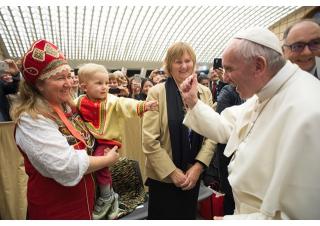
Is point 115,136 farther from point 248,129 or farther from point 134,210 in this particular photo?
point 248,129

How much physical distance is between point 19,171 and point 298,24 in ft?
10.5

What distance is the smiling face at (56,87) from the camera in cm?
154

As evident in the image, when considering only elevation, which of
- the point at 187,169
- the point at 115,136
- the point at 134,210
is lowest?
the point at 134,210

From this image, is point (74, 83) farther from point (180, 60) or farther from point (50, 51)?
point (180, 60)

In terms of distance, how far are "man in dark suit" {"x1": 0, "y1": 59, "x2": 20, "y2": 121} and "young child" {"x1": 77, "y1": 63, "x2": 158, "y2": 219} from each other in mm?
1324

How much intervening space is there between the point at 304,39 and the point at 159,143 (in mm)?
1336

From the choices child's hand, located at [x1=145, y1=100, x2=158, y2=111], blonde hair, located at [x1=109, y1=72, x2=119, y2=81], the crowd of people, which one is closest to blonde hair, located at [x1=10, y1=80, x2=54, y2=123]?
the crowd of people

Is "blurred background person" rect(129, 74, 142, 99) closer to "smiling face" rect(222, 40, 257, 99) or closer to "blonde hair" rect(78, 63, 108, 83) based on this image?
"blonde hair" rect(78, 63, 108, 83)

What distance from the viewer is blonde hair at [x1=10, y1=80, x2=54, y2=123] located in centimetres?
144

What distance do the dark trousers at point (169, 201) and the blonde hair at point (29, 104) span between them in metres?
1.19

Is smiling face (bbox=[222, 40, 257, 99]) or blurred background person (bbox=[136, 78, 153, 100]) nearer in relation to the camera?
Result: smiling face (bbox=[222, 40, 257, 99])

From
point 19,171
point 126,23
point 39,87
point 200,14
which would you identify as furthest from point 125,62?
point 39,87

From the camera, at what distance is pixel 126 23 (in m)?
14.4

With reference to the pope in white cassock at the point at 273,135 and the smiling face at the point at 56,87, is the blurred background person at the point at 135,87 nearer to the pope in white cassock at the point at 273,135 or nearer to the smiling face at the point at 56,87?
the smiling face at the point at 56,87
